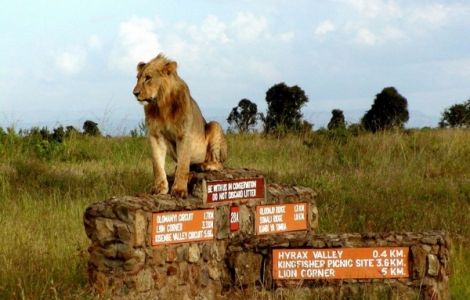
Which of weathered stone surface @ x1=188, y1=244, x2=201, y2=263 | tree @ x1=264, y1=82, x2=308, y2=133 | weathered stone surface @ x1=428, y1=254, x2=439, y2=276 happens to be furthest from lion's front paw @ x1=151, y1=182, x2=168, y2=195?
tree @ x1=264, y1=82, x2=308, y2=133

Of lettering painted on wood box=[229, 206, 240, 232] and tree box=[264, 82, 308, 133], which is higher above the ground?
tree box=[264, 82, 308, 133]

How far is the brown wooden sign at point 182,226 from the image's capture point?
7160 mm

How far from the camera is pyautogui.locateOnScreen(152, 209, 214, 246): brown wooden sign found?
23.5ft

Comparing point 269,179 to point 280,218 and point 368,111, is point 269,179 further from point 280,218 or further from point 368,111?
point 368,111

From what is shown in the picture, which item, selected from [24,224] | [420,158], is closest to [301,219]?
[24,224]

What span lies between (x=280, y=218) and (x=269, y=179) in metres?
5.61

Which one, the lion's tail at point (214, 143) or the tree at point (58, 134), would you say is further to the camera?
the tree at point (58, 134)

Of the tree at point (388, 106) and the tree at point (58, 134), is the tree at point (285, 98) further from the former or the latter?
the tree at point (58, 134)

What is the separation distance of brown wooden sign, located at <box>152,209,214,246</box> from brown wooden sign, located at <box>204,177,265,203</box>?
0.18m

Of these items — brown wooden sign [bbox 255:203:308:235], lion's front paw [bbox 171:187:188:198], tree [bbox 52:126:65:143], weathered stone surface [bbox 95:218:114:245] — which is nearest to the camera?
weathered stone surface [bbox 95:218:114:245]

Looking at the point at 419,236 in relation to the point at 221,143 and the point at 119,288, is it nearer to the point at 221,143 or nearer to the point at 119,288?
the point at 221,143

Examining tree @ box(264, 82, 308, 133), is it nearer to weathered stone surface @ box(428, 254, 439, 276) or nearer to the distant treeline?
the distant treeline

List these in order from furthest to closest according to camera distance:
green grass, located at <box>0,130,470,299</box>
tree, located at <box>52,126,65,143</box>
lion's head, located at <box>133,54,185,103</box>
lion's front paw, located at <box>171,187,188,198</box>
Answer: tree, located at <box>52,126,65,143</box> → green grass, located at <box>0,130,470,299</box> → lion's front paw, located at <box>171,187,188,198</box> → lion's head, located at <box>133,54,185,103</box>

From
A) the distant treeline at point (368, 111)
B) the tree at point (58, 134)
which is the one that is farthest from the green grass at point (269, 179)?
the distant treeline at point (368, 111)
